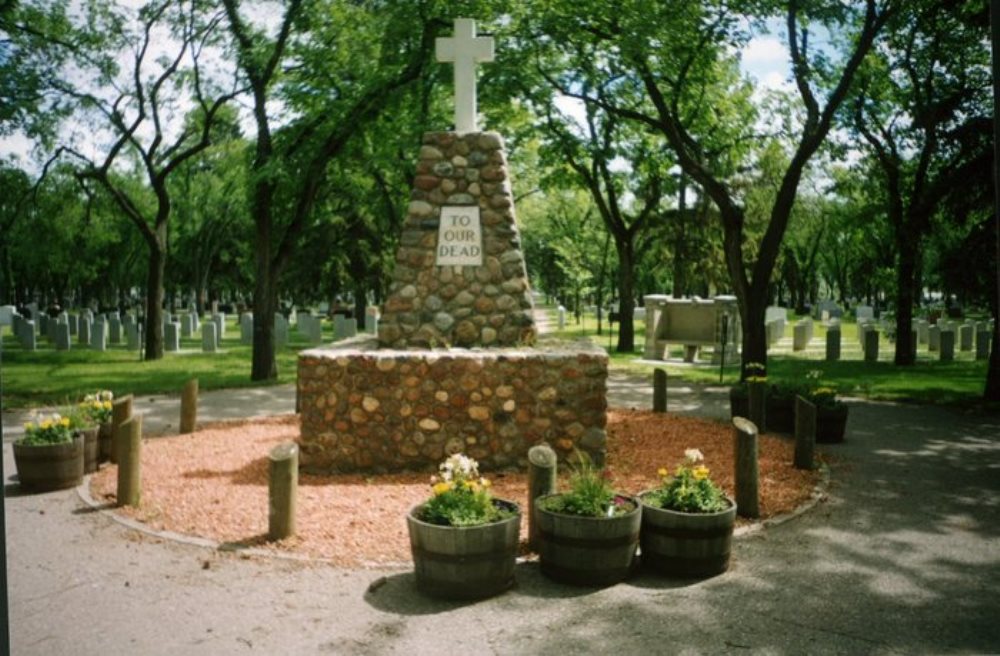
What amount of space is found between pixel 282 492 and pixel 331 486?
72.2 inches

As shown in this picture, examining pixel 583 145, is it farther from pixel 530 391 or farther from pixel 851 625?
pixel 851 625

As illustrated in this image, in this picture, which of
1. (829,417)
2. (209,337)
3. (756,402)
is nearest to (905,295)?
(829,417)

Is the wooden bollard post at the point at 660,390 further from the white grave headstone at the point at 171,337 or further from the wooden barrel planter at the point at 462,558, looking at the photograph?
the white grave headstone at the point at 171,337

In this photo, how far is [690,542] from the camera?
204 inches

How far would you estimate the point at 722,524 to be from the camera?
A: 5219 mm

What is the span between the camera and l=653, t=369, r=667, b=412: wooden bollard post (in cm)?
1201

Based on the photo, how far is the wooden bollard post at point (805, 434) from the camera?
8266 millimetres

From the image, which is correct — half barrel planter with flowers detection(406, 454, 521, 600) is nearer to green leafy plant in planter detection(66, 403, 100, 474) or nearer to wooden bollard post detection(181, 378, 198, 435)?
green leafy plant in planter detection(66, 403, 100, 474)

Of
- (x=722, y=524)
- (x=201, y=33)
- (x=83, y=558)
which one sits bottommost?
(x=83, y=558)

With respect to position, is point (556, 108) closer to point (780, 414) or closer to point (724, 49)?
point (724, 49)

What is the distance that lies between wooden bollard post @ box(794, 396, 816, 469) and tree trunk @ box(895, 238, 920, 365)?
7.68m

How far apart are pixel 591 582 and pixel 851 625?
1.63 metres

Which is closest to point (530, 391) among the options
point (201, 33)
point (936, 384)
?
point (936, 384)

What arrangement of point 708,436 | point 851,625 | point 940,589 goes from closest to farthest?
point 851,625 < point 940,589 < point 708,436
